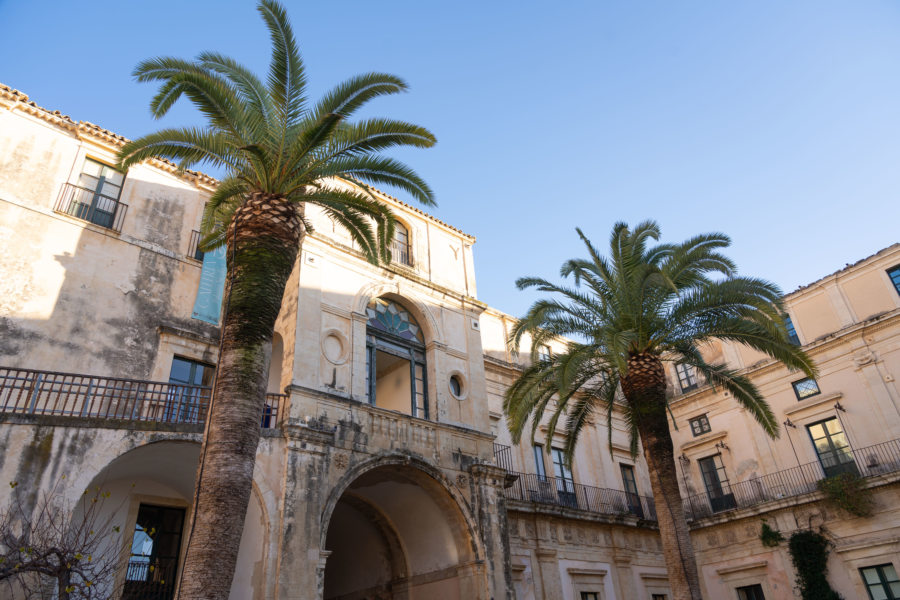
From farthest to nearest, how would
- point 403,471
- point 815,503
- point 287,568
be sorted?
1. point 815,503
2. point 403,471
3. point 287,568

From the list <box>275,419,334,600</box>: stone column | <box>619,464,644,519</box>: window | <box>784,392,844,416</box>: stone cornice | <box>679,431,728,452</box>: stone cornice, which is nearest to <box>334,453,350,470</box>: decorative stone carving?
<box>275,419,334,600</box>: stone column

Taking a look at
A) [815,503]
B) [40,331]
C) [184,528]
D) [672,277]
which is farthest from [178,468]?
[815,503]

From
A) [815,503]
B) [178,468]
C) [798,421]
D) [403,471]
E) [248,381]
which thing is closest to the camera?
[248,381]

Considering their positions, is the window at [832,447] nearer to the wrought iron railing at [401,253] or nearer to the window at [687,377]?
the window at [687,377]

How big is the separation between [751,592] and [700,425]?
21.2 ft

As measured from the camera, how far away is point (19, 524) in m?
9.60

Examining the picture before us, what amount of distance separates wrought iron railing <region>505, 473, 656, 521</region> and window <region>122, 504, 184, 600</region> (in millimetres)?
8854

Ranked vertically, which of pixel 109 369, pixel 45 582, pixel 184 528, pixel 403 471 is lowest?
pixel 45 582

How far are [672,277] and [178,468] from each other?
11.7m

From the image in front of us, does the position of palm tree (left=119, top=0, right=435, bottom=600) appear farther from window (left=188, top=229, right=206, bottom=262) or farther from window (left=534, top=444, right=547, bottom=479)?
window (left=534, top=444, right=547, bottom=479)

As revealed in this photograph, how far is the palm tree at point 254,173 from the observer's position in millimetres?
8938

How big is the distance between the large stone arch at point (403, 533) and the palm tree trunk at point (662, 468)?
4.17 metres

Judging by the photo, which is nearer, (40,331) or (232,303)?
(232,303)

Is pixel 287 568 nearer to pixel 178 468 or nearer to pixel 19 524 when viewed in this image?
pixel 178 468
